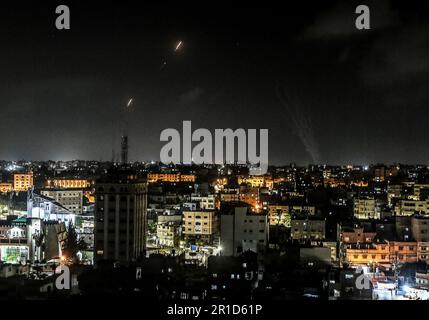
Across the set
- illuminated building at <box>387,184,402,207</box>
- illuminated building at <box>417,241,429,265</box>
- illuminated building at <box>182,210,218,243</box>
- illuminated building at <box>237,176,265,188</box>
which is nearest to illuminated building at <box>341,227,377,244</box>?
illuminated building at <box>417,241,429,265</box>

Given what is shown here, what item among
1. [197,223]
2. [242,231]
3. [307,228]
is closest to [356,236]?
[307,228]

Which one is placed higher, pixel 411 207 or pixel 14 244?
pixel 411 207

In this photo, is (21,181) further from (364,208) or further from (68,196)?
(364,208)

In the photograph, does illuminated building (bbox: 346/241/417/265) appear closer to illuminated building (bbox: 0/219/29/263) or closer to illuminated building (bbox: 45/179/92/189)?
illuminated building (bbox: 0/219/29/263)

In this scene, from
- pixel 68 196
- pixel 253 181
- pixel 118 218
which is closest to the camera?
pixel 118 218

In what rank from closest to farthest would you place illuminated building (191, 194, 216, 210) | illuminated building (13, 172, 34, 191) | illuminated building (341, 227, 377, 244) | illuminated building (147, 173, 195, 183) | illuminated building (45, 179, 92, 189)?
illuminated building (341, 227, 377, 244) < illuminated building (191, 194, 216, 210) < illuminated building (13, 172, 34, 191) < illuminated building (45, 179, 92, 189) < illuminated building (147, 173, 195, 183)

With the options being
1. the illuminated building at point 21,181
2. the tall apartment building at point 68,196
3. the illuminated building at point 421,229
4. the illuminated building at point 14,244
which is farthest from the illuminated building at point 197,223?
the illuminated building at point 21,181
